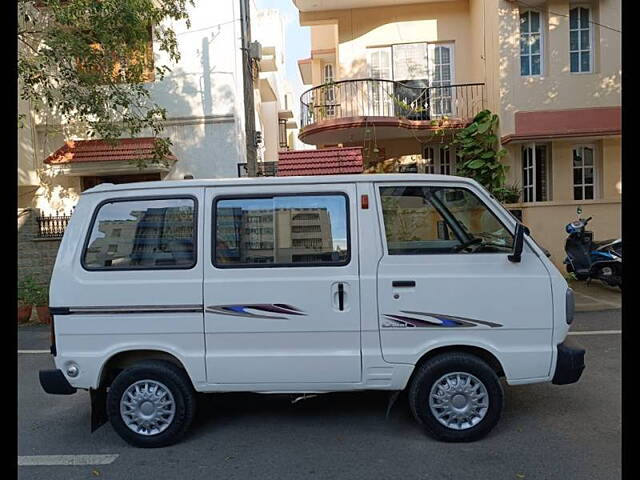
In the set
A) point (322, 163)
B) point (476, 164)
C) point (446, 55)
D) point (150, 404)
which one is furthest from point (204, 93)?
point (150, 404)

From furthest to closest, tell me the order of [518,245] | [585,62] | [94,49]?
[585,62]
[94,49]
[518,245]

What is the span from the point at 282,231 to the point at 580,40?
35.3 ft

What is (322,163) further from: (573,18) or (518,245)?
(518,245)

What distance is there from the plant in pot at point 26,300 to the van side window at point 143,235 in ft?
21.0

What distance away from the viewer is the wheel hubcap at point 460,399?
3658 mm

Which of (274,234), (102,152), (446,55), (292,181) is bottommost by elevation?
(274,234)

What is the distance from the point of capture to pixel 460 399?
366 centimetres

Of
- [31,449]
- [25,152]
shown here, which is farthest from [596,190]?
[25,152]

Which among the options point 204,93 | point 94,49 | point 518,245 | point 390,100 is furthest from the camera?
point 390,100

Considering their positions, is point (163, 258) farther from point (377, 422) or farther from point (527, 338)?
point (527, 338)

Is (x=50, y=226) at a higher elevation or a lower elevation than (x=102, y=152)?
lower

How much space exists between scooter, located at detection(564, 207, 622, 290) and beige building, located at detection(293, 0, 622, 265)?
122 centimetres

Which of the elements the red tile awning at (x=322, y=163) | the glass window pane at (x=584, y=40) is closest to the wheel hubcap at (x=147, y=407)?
the red tile awning at (x=322, y=163)

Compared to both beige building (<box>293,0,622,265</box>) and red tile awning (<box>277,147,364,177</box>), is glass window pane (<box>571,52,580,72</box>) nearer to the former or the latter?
beige building (<box>293,0,622,265</box>)
